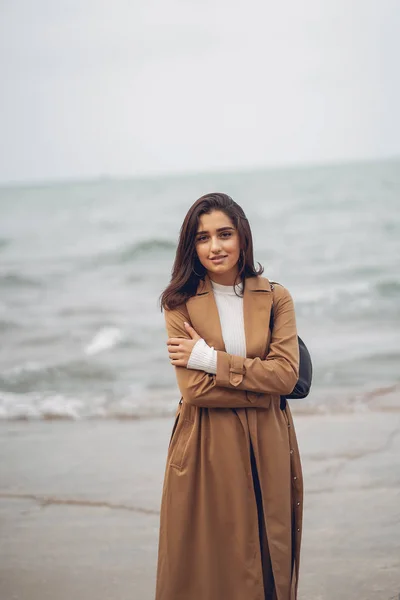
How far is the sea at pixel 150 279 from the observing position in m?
6.55

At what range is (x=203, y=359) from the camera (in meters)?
1.91

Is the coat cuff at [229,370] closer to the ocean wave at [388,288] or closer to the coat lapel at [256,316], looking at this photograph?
the coat lapel at [256,316]

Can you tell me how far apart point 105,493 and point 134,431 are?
118 cm

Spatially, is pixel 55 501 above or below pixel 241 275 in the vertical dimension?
below

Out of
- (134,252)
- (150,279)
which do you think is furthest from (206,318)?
(134,252)

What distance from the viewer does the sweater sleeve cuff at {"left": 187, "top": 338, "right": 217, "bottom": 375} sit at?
75.0 inches

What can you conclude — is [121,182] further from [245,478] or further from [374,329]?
[245,478]

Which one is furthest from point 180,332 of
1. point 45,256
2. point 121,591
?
point 45,256

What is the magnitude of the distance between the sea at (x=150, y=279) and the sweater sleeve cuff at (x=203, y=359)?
3445 mm

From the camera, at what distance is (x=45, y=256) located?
12883mm

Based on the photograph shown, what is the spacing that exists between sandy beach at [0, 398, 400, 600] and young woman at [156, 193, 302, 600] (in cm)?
65

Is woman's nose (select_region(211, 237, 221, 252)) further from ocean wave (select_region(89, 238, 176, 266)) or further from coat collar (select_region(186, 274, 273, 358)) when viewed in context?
ocean wave (select_region(89, 238, 176, 266))

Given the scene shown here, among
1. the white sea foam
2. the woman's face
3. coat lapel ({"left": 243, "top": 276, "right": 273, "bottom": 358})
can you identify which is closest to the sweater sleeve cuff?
coat lapel ({"left": 243, "top": 276, "right": 273, "bottom": 358})

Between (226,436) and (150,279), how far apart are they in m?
9.82
